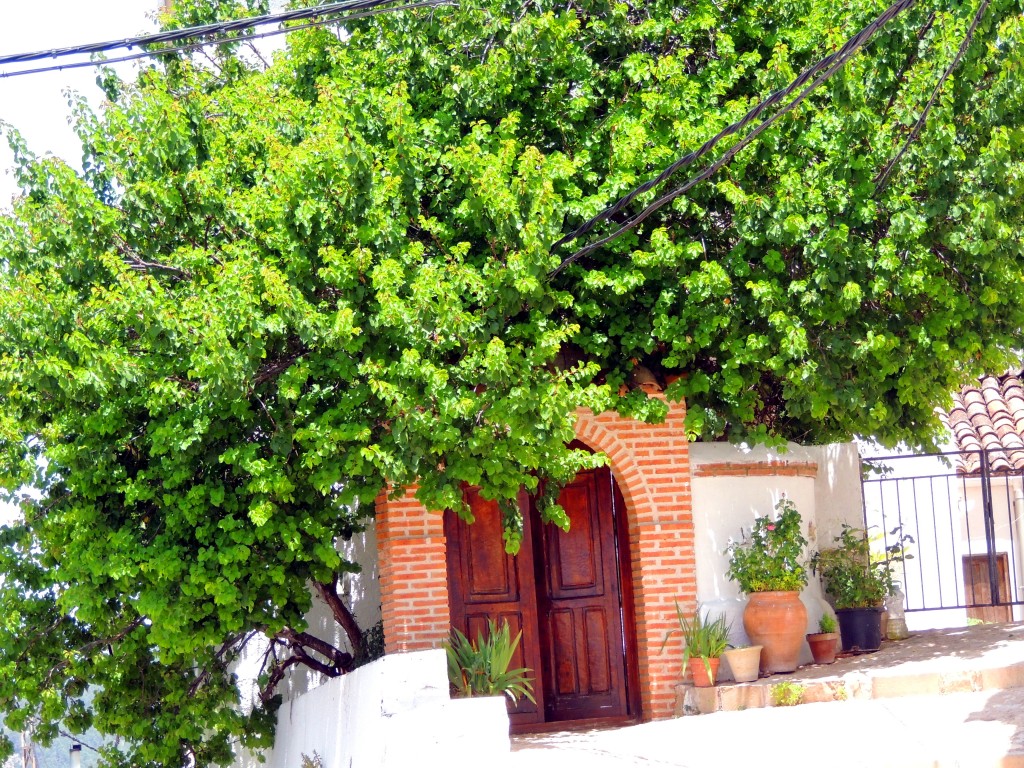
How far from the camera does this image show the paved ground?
8.16m

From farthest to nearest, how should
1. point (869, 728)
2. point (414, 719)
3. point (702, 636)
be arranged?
1. point (702, 636)
2. point (869, 728)
3. point (414, 719)

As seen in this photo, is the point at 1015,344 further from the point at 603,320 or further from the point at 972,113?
the point at 603,320

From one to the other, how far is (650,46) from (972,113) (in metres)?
2.76

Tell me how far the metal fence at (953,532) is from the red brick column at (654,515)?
14.0ft

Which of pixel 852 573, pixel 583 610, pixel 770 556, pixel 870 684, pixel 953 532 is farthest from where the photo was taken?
pixel 953 532

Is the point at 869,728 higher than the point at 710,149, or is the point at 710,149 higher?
the point at 710,149

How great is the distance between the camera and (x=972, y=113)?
9695 millimetres

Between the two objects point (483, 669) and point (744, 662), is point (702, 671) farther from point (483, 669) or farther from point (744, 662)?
point (483, 669)

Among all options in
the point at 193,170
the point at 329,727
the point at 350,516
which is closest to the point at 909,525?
the point at 350,516

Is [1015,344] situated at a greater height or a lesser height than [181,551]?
greater

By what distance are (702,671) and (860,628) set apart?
212 centimetres

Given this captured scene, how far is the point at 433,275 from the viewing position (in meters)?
8.66

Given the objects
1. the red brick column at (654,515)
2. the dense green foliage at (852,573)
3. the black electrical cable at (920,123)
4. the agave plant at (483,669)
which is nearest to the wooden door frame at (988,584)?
the dense green foliage at (852,573)

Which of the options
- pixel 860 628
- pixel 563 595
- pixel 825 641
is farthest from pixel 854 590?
pixel 563 595
